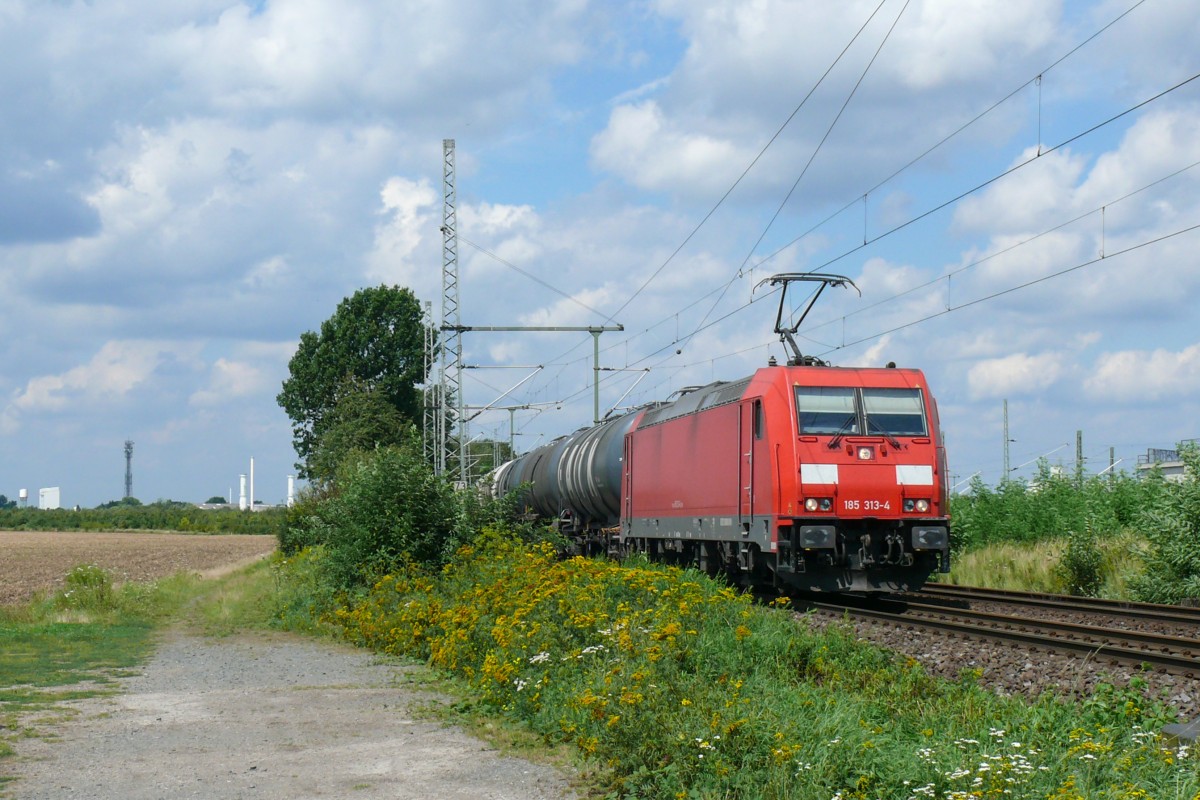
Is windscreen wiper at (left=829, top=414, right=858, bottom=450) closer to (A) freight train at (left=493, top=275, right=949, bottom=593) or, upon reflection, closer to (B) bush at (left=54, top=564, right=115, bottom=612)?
(A) freight train at (left=493, top=275, right=949, bottom=593)

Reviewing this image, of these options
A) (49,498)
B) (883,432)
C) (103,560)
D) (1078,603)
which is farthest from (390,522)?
(49,498)

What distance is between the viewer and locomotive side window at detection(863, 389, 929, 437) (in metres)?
18.0

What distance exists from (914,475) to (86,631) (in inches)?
508

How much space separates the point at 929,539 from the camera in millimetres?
17500

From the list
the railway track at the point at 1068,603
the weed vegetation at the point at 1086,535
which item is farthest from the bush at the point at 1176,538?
the railway track at the point at 1068,603

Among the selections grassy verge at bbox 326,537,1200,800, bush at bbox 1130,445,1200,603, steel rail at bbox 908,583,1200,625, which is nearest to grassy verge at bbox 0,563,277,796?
grassy verge at bbox 326,537,1200,800

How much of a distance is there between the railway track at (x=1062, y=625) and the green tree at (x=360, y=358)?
55.2 metres

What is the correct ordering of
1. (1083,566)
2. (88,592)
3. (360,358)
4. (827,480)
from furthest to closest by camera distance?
(360,358) → (88,592) → (1083,566) → (827,480)

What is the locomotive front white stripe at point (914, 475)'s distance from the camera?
17.7m

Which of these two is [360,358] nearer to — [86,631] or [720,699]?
[86,631]

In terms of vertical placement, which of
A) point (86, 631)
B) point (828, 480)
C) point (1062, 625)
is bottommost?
point (86, 631)

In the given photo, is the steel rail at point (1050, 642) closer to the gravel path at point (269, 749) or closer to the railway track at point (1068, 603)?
the railway track at point (1068, 603)

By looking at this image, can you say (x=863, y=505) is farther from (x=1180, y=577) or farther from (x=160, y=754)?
(x=160, y=754)

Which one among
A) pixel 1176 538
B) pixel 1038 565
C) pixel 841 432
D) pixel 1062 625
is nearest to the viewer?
pixel 1062 625
